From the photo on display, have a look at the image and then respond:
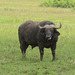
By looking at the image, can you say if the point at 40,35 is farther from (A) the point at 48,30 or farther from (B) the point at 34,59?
(B) the point at 34,59

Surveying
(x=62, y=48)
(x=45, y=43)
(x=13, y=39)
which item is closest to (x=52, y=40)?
(x=45, y=43)

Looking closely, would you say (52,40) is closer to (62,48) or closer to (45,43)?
(45,43)

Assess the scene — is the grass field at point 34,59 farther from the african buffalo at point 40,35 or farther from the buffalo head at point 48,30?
the buffalo head at point 48,30

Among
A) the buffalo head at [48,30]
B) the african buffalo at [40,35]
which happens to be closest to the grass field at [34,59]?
the african buffalo at [40,35]

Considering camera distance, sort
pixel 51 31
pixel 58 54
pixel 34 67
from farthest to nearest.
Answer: pixel 58 54 → pixel 51 31 → pixel 34 67

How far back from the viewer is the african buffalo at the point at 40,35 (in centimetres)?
851

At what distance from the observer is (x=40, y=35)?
8914mm

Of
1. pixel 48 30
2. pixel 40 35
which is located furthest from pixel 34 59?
pixel 48 30

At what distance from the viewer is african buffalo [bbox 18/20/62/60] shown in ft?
27.9

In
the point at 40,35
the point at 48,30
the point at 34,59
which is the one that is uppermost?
the point at 48,30

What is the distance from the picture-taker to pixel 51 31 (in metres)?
8.46

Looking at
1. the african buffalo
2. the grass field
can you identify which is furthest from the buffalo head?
the grass field

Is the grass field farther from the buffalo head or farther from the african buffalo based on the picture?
the buffalo head

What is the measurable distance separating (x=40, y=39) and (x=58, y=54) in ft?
5.90
